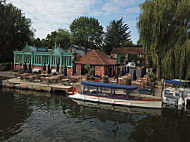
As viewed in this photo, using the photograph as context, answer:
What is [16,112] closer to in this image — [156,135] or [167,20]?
[156,135]

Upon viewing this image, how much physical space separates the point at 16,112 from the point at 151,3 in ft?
78.6

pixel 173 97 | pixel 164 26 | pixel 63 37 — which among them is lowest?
pixel 173 97

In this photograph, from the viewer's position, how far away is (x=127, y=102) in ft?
57.5

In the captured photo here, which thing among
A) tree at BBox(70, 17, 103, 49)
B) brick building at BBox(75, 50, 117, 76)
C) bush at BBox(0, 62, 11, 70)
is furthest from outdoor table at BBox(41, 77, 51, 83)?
tree at BBox(70, 17, 103, 49)

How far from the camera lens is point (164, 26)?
22812 mm

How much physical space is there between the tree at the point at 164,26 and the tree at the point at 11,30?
124ft

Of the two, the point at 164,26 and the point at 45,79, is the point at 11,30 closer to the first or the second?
the point at 45,79

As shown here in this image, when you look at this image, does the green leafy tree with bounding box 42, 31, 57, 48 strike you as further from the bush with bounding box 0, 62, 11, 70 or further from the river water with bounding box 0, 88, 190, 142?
the river water with bounding box 0, 88, 190, 142

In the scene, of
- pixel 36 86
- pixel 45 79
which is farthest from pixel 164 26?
pixel 36 86

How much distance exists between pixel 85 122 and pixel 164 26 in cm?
1844

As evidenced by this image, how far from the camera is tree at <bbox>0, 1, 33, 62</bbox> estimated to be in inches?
1712

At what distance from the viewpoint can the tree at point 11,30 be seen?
4349 cm

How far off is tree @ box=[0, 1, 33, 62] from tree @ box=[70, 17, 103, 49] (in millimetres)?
15065

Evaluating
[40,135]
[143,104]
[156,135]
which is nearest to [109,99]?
[143,104]
